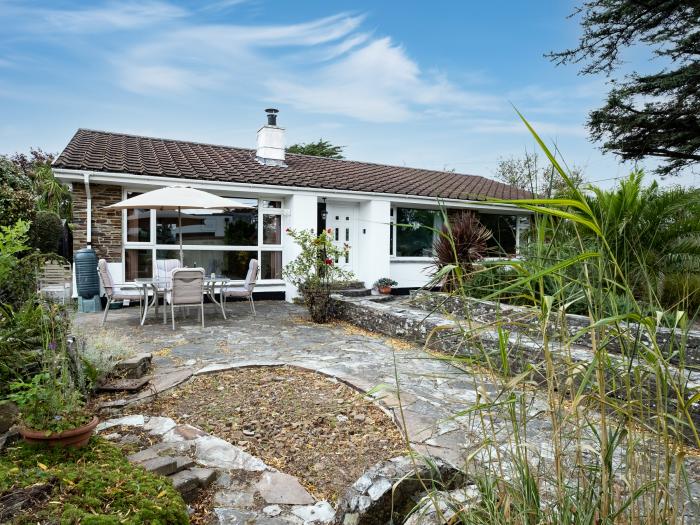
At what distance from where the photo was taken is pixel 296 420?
378cm

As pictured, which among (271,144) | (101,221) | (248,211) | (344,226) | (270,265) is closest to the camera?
(101,221)

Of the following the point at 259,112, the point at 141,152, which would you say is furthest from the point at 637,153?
the point at 141,152

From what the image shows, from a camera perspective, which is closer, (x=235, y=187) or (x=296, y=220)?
(x=235, y=187)

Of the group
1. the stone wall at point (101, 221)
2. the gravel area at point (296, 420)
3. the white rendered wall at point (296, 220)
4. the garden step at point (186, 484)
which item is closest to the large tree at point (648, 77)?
the white rendered wall at point (296, 220)

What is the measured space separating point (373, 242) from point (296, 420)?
9327mm

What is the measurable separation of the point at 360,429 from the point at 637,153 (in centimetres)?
1525

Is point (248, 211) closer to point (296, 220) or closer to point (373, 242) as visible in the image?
point (296, 220)

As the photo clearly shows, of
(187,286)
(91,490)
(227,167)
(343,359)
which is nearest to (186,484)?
(91,490)

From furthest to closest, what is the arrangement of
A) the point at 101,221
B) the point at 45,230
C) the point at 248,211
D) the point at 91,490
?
1. the point at 45,230
2. the point at 248,211
3. the point at 101,221
4. the point at 91,490

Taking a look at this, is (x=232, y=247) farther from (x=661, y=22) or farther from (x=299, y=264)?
(x=661, y=22)

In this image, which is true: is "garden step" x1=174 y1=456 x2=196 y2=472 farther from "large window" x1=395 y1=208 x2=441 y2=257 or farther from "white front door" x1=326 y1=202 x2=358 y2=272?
"large window" x1=395 y1=208 x2=441 y2=257

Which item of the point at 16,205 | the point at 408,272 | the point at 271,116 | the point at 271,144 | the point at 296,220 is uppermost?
the point at 271,116

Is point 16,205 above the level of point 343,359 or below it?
above

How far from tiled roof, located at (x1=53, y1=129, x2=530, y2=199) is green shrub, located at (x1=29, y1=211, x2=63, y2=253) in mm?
3359
